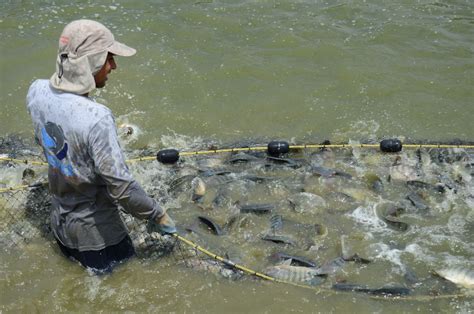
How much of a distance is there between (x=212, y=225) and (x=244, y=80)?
3693 mm

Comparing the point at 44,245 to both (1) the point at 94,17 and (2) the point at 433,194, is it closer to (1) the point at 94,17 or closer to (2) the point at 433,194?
(2) the point at 433,194

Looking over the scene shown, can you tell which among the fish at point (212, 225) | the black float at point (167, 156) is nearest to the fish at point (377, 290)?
the fish at point (212, 225)

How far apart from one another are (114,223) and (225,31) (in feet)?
20.7

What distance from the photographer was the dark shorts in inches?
172

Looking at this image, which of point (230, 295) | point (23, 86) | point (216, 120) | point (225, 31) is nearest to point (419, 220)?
point (230, 295)

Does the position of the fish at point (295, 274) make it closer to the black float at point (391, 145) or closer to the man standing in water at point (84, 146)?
the man standing in water at point (84, 146)

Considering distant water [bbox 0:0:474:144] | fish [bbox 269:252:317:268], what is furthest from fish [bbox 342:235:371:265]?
distant water [bbox 0:0:474:144]

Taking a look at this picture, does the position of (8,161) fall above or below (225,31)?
below

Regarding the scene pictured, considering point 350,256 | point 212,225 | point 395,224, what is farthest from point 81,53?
point 395,224

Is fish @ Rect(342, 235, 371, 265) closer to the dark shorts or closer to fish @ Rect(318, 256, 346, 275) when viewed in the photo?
fish @ Rect(318, 256, 346, 275)

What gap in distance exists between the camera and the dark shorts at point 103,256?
4.36 metres

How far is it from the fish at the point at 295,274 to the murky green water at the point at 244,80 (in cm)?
13

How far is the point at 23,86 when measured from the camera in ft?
27.5

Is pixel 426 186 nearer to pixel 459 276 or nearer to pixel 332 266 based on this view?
pixel 459 276
